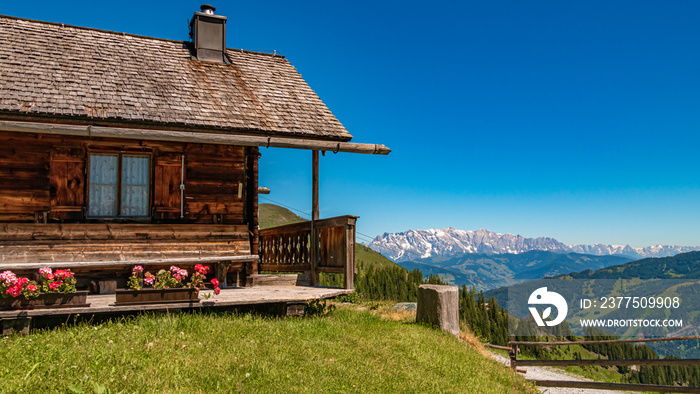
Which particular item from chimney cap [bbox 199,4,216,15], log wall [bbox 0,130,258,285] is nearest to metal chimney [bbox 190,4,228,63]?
chimney cap [bbox 199,4,216,15]

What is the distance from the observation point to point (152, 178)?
10.5 m

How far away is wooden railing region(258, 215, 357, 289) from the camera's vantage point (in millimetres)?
9781

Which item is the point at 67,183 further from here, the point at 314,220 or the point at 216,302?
the point at 314,220

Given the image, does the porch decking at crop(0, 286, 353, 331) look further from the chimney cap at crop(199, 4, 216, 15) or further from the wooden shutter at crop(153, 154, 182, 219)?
the chimney cap at crop(199, 4, 216, 15)

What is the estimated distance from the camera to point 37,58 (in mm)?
11086

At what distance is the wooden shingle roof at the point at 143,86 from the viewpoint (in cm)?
984

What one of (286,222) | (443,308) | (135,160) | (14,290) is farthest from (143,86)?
(286,222)

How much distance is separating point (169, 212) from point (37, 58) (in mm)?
4701

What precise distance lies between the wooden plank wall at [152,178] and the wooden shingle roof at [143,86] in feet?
2.27

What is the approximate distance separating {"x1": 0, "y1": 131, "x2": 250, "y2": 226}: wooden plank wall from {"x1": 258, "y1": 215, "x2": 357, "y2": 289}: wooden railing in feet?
3.95

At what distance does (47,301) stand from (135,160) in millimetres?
3946

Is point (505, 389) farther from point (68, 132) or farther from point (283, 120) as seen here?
point (68, 132)

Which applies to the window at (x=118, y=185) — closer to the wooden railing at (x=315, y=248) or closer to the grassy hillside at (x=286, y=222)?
the wooden railing at (x=315, y=248)

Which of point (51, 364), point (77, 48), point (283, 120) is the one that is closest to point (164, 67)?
point (77, 48)
